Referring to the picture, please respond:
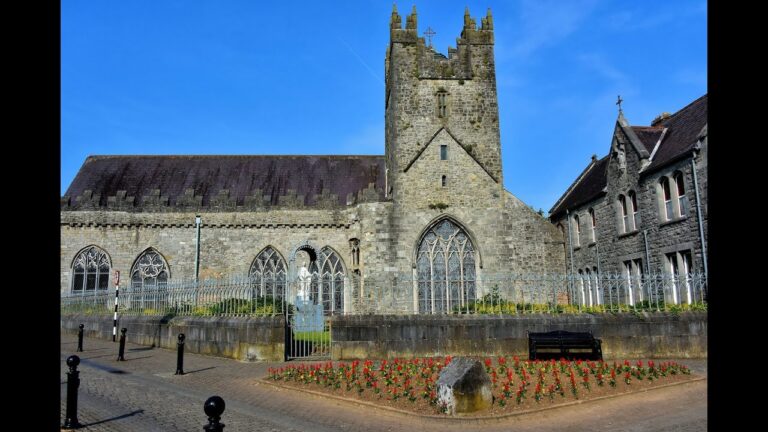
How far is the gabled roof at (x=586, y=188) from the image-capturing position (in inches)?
1145

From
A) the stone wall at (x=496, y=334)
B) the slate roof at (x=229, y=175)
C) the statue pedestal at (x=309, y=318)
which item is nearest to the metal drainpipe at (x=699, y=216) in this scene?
the stone wall at (x=496, y=334)

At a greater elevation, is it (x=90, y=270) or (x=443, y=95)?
(x=443, y=95)

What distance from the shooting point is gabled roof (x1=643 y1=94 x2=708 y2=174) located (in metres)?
21.5

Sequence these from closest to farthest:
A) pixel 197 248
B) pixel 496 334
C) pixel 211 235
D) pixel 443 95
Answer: pixel 496 334 → pixel 443 95 → pixel 197 248 → pixel 211 235

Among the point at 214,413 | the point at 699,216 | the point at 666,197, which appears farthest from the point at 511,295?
the point at 214,413

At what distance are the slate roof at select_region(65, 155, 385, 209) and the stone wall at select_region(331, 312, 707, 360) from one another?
17024mm

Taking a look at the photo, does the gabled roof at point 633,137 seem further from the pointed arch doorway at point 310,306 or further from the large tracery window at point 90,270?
the large tracery window at point 90,270

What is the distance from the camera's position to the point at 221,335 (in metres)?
15.5

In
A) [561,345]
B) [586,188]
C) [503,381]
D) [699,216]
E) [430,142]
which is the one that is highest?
[430,142]

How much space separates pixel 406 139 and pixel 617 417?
19.8 m

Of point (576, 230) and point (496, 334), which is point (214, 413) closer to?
point (496, 334)

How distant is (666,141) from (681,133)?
41.0 inches
